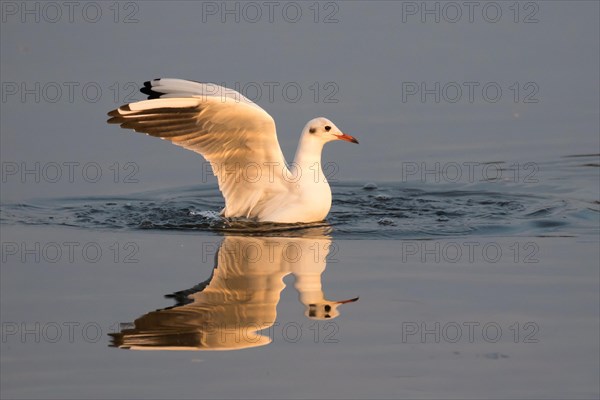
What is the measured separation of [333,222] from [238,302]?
2906 millimetres

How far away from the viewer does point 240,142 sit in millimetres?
11352

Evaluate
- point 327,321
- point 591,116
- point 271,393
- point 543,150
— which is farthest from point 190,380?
point 591,116

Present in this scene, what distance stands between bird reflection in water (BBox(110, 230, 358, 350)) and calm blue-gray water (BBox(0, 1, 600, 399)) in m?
0.02

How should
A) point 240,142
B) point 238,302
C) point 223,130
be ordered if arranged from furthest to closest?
1. point 240,142
2. point 223,130
3. point 238,302

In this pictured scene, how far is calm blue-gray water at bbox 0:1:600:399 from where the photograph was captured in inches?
298

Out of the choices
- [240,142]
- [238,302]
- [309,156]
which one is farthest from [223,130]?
[238,302]

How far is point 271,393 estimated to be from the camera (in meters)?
7.07

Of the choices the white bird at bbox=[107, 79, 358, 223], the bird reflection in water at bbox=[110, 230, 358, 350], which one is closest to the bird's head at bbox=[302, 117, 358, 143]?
the white bird at bbox=[107, 79, 358, 223]

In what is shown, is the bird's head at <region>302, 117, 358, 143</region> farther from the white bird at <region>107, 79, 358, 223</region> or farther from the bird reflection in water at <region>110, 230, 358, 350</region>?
the bird reflection in water at <region>110, 230, 358, 350</region>

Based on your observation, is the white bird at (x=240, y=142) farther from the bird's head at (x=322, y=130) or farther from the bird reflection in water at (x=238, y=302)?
the bird reflection in water at (x=238, y=302)

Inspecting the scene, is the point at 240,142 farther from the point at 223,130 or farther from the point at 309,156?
the point at 309,156

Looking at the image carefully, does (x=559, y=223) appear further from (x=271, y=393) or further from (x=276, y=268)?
(x=271, y=393)

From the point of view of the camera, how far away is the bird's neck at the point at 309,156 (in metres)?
11.6

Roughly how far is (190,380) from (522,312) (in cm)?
228
